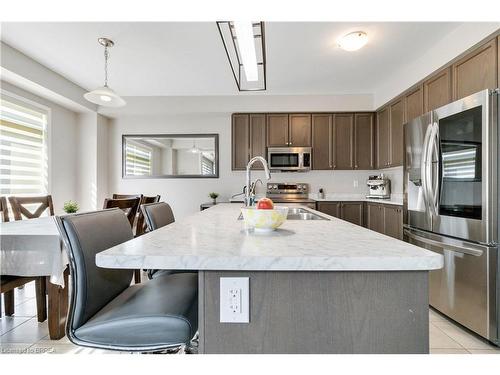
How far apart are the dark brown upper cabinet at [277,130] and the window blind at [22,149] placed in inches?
→ 128

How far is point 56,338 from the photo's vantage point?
1908 millimetres

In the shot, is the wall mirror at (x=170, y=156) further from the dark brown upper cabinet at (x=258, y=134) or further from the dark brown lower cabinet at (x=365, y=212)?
the dark brown lower cabinet at (x=365, y=212)

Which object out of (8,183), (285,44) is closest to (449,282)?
(285,44)

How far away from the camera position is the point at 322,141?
173 inches

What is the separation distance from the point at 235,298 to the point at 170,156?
4332 millimetres

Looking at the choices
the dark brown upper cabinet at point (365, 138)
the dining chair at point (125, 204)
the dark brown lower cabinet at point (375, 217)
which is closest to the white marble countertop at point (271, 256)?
the dining chair at point (125, 204)

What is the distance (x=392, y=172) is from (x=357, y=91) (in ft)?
4.45

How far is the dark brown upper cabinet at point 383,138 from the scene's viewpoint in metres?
3.93

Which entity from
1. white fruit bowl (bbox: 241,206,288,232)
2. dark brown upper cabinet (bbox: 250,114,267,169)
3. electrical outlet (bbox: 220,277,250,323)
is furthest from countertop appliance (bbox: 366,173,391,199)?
electrical outlet (bbox: 220,277,250,323)

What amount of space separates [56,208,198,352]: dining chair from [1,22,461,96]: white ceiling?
2.21 meters

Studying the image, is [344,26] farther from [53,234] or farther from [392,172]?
[53,234]

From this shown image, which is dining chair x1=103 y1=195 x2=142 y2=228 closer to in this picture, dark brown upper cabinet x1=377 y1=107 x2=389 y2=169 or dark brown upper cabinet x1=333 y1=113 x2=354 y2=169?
dark brown upper cabinet x1=333 y1=113 x2=354 y2=169

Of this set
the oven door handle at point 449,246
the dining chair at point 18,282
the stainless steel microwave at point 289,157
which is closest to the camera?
the dining chair at point 18,282

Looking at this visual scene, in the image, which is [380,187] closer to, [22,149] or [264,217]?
[264,217]
